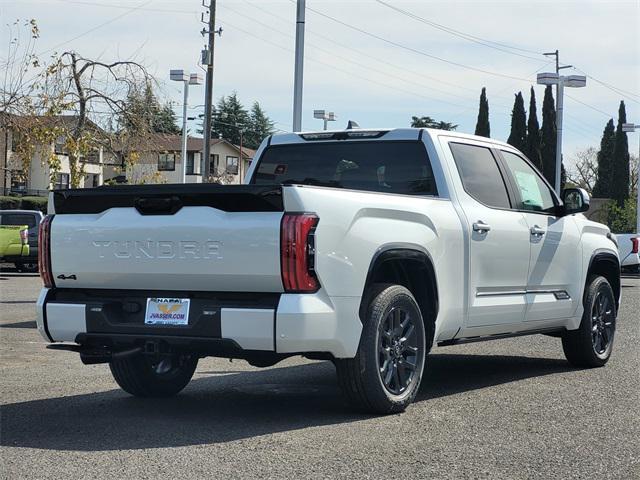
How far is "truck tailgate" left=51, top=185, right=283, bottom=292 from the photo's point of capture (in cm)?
670

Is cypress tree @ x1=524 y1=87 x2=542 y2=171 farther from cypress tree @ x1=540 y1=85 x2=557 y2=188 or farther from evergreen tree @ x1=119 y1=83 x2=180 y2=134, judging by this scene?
evergreen tree @ x1=119 y1=83 x2=180 y2=134

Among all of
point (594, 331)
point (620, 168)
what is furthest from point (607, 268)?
point (620, 168)

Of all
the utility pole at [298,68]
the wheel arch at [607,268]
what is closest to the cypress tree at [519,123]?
the utility pole at [298,68]

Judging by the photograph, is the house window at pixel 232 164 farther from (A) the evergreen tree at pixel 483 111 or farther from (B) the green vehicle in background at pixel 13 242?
(B) the green vehicle in background at pixel 13 242

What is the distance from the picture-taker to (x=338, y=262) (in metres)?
6.86

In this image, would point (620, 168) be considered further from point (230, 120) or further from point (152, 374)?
point (152, 374)

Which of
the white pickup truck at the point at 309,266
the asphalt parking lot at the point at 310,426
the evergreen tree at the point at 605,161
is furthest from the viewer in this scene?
the evergreen tree at the point at 605,161

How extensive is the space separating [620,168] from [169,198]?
3059 inches

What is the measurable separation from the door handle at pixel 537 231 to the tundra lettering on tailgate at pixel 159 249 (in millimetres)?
3526

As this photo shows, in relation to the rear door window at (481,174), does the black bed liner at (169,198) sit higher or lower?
lower

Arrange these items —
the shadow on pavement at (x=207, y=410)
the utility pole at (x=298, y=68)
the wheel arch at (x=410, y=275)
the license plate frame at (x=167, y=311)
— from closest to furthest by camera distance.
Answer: the shadow on pavement at (x=207, y=410), the license plate frame at (x=167, y=311), the wheel arch at (x=410, y=275), the utility pole at (x=298, y=68)

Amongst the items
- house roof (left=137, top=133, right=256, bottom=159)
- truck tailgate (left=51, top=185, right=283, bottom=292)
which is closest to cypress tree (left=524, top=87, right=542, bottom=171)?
house roof (left=137, top=133, right=256, bottom=159)

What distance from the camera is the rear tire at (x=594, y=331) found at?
10.2 metres

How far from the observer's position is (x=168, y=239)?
696 centimetres
